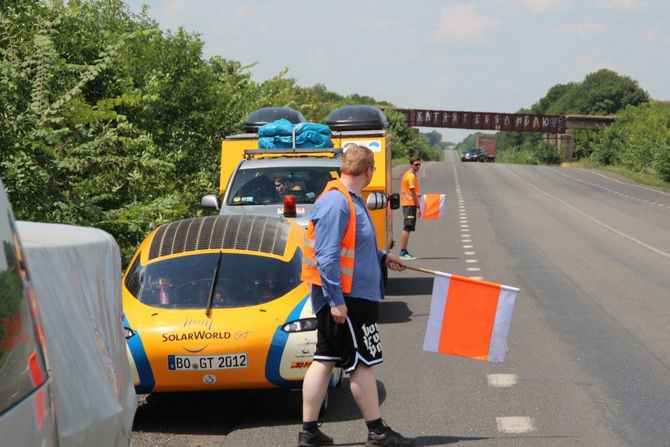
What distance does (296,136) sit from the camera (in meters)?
16.0

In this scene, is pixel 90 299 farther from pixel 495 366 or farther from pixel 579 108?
pixel 579 108

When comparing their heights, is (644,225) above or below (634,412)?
below

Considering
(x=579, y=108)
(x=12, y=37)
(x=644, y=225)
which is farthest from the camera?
(x=579, y=108)

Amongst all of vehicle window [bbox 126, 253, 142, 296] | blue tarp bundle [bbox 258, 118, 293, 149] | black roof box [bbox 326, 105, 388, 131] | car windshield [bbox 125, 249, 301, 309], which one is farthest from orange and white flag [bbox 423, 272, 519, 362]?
black roof box [bbox 326, 105, 388, 131]

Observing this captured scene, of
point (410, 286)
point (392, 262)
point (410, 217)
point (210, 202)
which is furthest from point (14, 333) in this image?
point (410, 217)

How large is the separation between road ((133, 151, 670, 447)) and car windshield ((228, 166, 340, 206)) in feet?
5.81

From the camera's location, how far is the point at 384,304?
14883 millimetres

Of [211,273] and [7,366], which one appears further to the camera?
[211,273]

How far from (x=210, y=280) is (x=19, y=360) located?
230 inches

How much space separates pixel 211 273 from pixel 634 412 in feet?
10.4

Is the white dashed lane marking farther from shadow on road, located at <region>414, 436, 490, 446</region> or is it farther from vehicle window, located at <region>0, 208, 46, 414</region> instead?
vehicle window, located at <region>0, 208, 46, 414</region>

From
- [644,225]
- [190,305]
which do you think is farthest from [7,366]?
[644,225]

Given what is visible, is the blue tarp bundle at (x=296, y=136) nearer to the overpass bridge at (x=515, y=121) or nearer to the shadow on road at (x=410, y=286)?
the shadow on road at (x=410, y=286)

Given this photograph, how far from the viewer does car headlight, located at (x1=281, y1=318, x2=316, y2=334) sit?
8.12 metres
